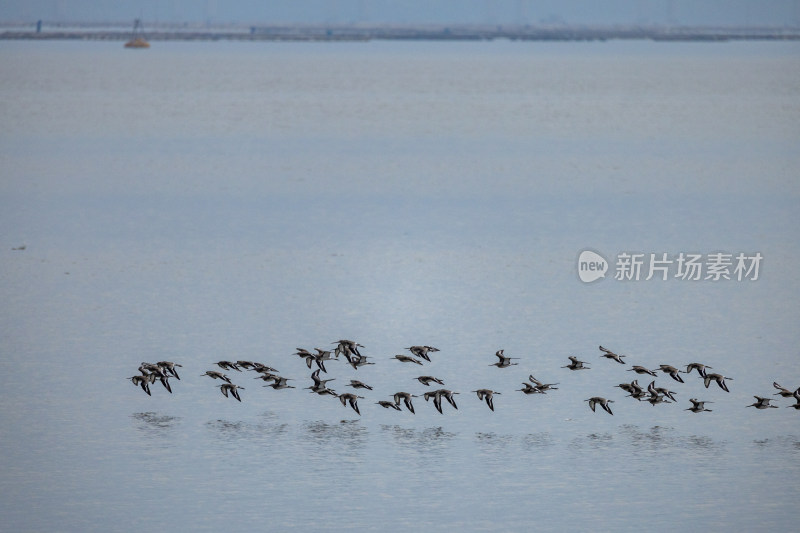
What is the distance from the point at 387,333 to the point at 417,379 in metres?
3.85

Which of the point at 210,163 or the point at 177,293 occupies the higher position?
the point at 210,163

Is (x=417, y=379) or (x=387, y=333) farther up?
(x=387, y=333)

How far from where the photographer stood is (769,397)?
22.1 metres

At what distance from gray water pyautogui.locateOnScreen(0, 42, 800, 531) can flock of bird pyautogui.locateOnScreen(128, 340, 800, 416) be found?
0.82 feet

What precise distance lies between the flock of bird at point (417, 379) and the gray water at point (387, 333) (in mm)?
251

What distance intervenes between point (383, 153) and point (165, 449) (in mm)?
46861

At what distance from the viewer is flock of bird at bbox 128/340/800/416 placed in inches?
833

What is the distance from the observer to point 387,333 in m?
26.8

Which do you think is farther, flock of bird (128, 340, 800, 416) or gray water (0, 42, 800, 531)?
flock of bird (128, 340, 800, 416)

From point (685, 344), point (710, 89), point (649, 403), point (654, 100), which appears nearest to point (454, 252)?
point (685, 344)

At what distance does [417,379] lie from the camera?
2308 centimetres

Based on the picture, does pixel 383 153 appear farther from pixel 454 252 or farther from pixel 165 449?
pixel 165 449

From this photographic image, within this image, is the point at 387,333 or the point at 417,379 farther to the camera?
the point at 387,333

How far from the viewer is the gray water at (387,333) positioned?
59.1ft
